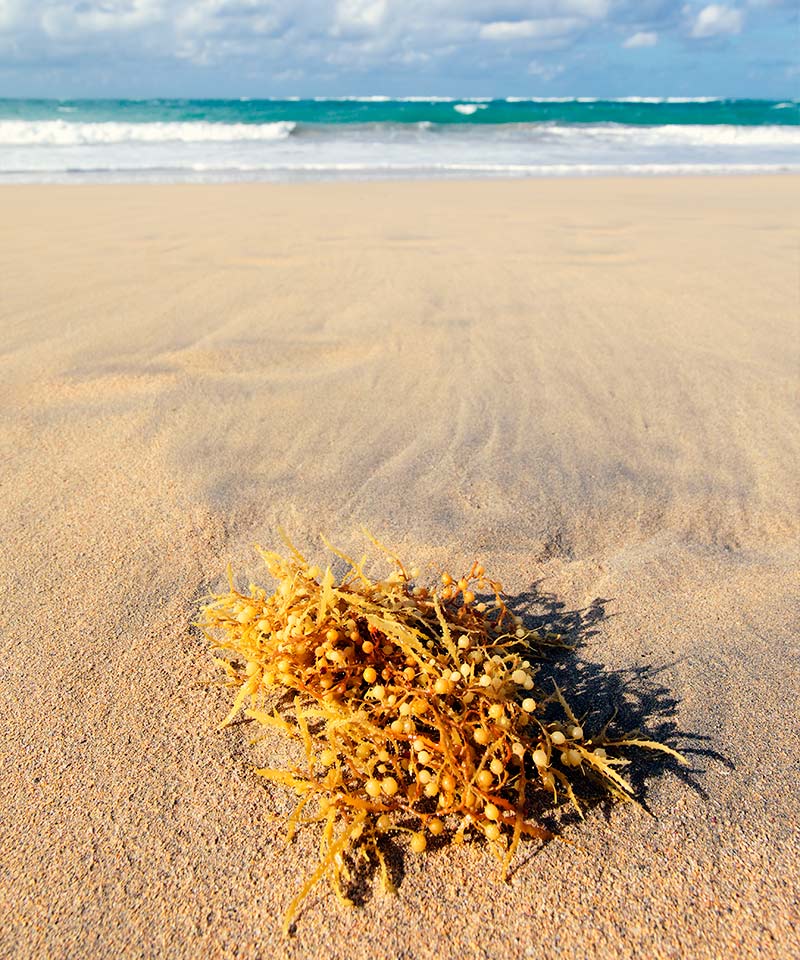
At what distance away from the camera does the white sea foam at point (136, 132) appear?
15.5 metres

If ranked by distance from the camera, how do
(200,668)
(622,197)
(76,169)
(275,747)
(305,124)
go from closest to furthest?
(275,747), (200,668), (622,197), (76,169), (305,124)

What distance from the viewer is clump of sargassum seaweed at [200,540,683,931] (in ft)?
3.14

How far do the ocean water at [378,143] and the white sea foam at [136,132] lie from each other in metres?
0.04

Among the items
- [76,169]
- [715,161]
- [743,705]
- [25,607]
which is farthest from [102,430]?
[715,161]

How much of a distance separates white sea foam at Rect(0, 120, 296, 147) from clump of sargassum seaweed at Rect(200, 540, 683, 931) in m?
15.4

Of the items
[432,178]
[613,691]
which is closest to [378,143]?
[432,178]

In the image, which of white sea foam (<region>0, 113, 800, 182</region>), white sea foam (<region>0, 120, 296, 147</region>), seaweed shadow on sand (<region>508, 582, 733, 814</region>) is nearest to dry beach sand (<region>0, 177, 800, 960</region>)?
seaweed shadow on sand (<region>508, 582, 733, 814</region>)

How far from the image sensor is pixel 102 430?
200cm

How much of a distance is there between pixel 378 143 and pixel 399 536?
13.7 m

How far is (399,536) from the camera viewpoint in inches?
63.8

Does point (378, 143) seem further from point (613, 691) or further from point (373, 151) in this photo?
point (613, 691)

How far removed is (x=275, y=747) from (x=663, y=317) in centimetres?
Result: 227

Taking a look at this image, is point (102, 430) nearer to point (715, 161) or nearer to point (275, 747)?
point (275, 747)

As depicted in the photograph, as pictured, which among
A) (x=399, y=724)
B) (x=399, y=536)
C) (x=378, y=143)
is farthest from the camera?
(x=378, y=143)
